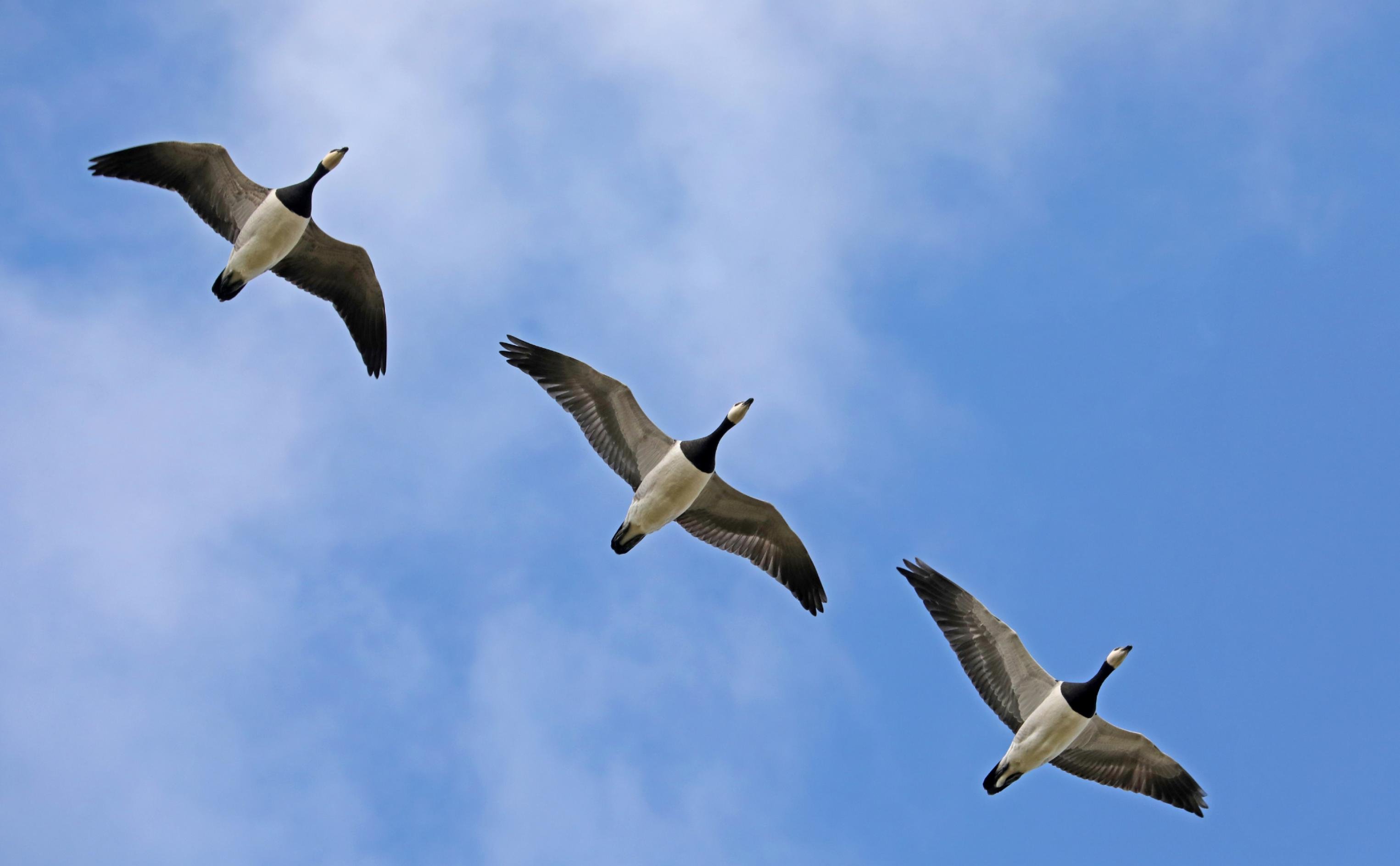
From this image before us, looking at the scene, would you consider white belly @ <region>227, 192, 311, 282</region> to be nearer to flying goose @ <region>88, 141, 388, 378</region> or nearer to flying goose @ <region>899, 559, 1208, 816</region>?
flying goose @ <region>88, 141, 388, 378</region>

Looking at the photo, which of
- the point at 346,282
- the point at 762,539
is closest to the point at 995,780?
the point at 762,539

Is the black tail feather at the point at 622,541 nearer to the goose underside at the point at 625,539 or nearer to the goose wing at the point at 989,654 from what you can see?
the goose underside at the point at 625,539

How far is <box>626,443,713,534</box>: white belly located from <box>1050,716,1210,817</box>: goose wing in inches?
313

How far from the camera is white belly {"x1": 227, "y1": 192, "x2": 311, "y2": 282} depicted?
79.2ft

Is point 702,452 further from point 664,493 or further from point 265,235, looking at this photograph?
point 265,235

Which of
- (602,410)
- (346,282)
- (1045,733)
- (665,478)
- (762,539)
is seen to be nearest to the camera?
(1045,733)

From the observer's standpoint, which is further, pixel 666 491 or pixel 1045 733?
pixel 666 491

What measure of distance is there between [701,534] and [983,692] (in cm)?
581

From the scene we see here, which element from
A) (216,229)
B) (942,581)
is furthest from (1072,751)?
(216,229)

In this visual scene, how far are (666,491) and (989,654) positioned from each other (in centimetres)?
632

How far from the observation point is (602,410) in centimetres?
2331

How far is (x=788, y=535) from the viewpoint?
24.5 meters

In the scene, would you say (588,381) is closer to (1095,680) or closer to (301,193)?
(301,193)

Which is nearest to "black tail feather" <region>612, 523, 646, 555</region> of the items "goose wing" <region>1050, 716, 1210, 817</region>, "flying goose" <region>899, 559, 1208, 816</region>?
"flying goose" <region>899, 559, 1208, 816</region>
